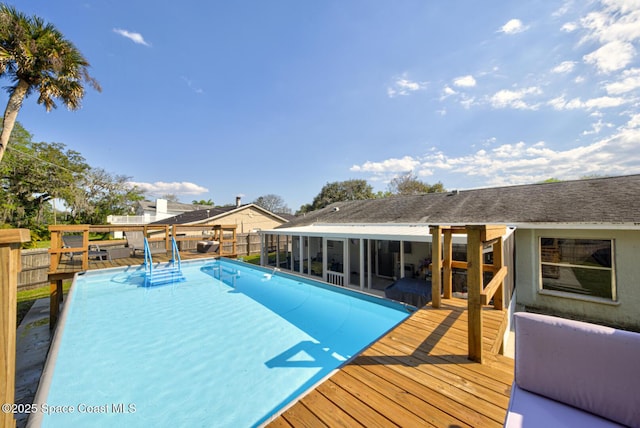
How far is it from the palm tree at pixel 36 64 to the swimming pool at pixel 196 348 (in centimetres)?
1041

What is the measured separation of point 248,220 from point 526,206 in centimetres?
2408

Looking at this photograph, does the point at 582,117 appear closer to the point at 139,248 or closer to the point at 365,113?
the point at 365,113

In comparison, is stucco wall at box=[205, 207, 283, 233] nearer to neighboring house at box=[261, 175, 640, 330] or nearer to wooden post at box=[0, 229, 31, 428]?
neighboring house at box=[261, 175, 640, 330]

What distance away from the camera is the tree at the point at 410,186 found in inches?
1500

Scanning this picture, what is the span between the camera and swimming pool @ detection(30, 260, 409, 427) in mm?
3908

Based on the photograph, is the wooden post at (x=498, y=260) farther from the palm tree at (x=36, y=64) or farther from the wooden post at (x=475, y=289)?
the palm tree at (x=36, y=64)

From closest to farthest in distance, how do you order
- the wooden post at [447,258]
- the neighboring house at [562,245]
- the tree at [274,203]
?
the wooden post at [447,258]
the neighboring house at [562,245]
the tree at [274,203]

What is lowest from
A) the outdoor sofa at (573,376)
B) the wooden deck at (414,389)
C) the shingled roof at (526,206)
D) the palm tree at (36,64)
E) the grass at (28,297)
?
the grass at (28,297)

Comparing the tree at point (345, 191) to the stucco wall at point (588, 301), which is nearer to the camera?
the stucco wall at point (588, 301)

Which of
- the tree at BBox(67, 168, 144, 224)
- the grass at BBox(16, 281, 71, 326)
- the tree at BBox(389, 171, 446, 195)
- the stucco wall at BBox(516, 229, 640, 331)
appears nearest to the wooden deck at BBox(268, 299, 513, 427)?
the stucco wall at BBox(516, 229, 640, 331)

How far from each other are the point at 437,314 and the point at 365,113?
591 inches

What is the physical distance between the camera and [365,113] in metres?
16.6

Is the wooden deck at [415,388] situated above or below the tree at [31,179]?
below

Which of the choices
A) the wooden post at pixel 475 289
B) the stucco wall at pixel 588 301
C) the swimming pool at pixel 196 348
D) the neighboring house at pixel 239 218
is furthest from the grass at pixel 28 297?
the stucco wall at pixel 588 301
